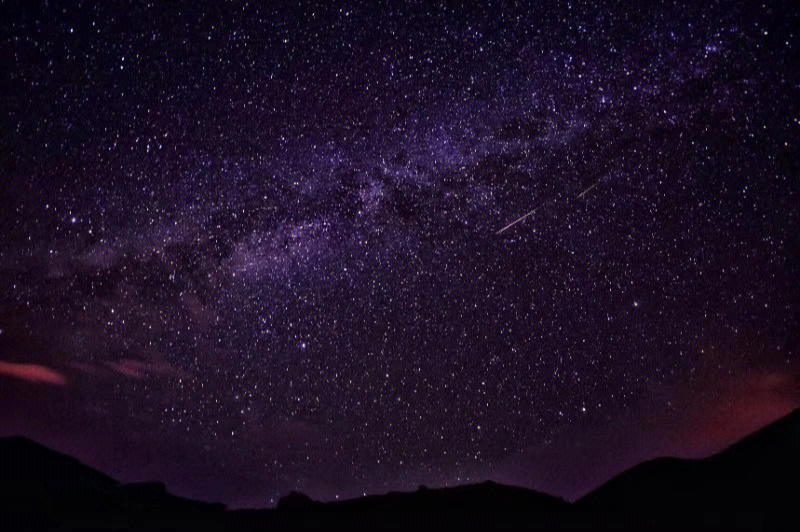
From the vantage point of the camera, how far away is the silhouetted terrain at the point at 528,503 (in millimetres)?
13391

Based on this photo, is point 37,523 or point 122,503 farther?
point 122,503

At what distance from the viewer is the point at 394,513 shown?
54.6 feet

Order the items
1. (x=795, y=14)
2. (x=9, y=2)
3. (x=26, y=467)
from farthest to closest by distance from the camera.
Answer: (x=26, y=467) → (x=795, y=14) → (x=9, y=2)

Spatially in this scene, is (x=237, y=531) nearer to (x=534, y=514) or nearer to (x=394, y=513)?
(x=394, y=513)

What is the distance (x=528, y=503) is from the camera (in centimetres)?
1727

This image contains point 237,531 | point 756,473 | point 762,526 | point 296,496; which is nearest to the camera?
point 762,526

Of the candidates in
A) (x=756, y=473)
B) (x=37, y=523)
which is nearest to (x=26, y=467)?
(x=37, y=523)


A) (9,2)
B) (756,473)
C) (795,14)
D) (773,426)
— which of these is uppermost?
(9,2)

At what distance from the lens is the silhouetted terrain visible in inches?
527

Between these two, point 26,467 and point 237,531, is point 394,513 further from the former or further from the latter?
point 26,467

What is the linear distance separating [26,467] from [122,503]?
316 inches

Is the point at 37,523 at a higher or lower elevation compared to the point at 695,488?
higher

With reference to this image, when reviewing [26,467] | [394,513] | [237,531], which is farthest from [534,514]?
[26,467]

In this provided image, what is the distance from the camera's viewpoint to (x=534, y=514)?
648 inches
